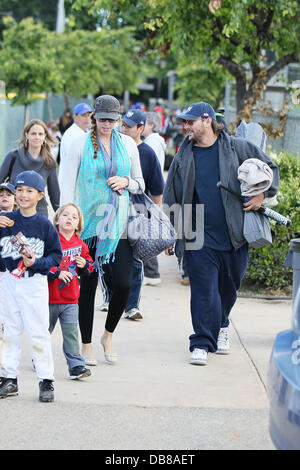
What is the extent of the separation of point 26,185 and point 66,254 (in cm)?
69

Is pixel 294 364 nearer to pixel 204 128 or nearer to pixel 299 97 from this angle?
pixel 204 128

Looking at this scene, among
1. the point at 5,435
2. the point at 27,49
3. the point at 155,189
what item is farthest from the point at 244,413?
the point at 27,49

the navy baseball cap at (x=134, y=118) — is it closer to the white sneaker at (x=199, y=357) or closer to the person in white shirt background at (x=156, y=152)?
the person in white shirt background at (x=156, y=152)

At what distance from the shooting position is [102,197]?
6.39m

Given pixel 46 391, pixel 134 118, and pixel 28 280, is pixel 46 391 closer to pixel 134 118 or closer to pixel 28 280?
pixel 28 280

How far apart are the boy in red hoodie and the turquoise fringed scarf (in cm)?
27

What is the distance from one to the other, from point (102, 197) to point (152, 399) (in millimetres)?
1535

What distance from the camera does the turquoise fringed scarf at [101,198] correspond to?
637 centimetres

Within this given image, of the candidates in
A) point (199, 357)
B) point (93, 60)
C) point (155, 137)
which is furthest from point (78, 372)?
point (93, 60)

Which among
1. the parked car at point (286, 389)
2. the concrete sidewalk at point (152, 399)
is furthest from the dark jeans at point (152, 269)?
the parked car at point (286, 389)

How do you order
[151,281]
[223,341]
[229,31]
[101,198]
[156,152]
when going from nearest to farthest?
[101,198] < [223,341] < [156,152] < [151,281] < [229,31]

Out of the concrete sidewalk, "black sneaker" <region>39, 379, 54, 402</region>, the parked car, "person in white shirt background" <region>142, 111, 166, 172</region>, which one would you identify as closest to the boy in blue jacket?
"black sneaker" <region>39, 379, 54, 402</region>

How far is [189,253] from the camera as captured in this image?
686cm

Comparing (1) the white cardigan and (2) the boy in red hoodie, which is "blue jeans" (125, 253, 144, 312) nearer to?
(1) the white cardigan
